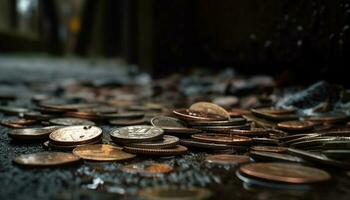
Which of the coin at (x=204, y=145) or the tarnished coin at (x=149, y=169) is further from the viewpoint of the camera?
the coin at (x=204, y=145)

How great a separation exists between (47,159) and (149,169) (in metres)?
0.28

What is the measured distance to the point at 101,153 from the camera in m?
1.33

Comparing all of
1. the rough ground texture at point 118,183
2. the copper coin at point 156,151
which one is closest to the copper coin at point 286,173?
the rough ground texture at point 118,183

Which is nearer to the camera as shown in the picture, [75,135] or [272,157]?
[272,157]

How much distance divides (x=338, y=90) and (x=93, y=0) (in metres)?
10.5

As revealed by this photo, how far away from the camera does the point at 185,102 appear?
2672mm

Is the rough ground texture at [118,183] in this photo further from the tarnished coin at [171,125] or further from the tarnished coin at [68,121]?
the tarnished coin at [68,121]

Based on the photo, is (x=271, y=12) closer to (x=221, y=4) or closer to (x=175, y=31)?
(x=221, y=4)

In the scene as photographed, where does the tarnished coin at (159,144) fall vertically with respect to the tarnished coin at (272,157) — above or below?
above

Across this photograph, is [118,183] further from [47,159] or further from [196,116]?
[196,116]

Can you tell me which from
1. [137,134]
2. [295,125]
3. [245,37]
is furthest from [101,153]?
[245,37]

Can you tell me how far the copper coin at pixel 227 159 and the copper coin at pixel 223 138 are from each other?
0.09 metres

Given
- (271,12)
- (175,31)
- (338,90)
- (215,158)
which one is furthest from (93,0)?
(215,158)

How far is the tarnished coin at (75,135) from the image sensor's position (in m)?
1.41
